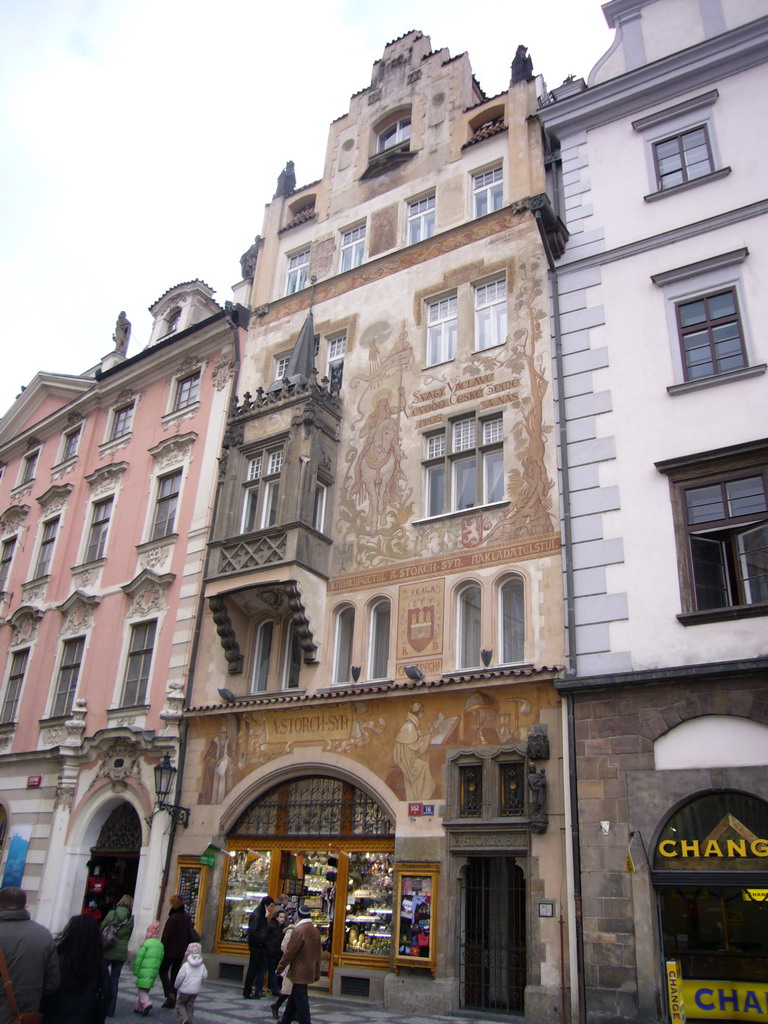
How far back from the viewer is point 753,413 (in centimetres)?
1377

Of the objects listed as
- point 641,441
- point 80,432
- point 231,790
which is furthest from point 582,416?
point 80,432

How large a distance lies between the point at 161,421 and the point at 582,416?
14.3m

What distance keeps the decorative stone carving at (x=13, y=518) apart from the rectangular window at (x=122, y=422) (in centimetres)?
492

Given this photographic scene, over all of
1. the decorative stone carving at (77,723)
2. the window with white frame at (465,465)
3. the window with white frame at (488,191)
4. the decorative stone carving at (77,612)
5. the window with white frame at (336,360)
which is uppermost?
the window with white frame at (488,191)

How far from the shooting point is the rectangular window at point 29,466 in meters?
31.2

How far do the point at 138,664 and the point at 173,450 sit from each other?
6169 millimetres

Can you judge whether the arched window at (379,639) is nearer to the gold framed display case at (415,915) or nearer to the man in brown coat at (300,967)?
the gold framed display case at (415,915)

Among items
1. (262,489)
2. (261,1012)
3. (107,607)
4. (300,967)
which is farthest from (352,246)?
(300,967)

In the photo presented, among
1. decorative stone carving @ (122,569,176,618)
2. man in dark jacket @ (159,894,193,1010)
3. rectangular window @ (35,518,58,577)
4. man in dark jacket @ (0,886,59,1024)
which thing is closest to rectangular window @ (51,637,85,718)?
decorative stone carving @ (122,569,176,618)

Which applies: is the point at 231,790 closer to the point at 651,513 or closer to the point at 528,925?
the point at 528,925

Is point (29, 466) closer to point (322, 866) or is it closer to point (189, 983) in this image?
point (322, 866)

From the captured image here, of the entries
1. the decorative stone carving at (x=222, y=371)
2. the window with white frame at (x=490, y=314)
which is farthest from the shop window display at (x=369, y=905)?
the decorative stone carving at (x=222, y=371)

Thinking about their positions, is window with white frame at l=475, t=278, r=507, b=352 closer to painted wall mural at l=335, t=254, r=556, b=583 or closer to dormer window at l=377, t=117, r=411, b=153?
painted wall mural at l=335, t=254, r=556, b=583

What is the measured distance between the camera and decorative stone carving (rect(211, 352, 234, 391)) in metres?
24.2
